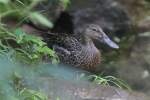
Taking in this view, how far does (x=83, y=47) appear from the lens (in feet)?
19.0

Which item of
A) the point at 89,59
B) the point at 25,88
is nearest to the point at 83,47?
the point at 89,59

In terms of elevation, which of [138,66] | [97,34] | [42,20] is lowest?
[138,66]

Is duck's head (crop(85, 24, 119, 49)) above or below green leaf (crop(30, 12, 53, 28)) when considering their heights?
below

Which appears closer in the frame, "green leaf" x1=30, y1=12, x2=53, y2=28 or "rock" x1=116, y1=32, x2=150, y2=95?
"green leaf" x1=30, y1=12, x2=53, y2=28

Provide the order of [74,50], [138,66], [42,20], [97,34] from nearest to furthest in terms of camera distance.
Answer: [42,20] < [74,50] < [97,34] < [138,66]

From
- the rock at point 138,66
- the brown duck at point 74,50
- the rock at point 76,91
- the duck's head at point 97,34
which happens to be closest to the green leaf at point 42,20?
the rock at point 76,91

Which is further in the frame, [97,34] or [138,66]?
[138,66]

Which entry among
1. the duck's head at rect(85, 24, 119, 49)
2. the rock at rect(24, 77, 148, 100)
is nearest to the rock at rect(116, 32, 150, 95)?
the duck's head at rect(85, 24, 119, 49)

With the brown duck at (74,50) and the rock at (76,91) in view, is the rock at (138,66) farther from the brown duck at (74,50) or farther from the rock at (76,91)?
the rock at (76,91)

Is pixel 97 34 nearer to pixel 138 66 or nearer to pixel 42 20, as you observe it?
pixel 138 66

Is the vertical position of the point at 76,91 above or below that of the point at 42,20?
below

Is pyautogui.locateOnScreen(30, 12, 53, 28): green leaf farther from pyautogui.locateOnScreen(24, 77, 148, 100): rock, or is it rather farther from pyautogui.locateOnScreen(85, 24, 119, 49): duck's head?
pyautogui.locateOnScreen(85, 24, 119, 49): duck's head

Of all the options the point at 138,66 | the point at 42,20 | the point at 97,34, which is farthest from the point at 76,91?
the point at 138,66

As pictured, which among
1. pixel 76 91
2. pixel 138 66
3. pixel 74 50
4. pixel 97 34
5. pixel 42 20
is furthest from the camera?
pixel 138 66
